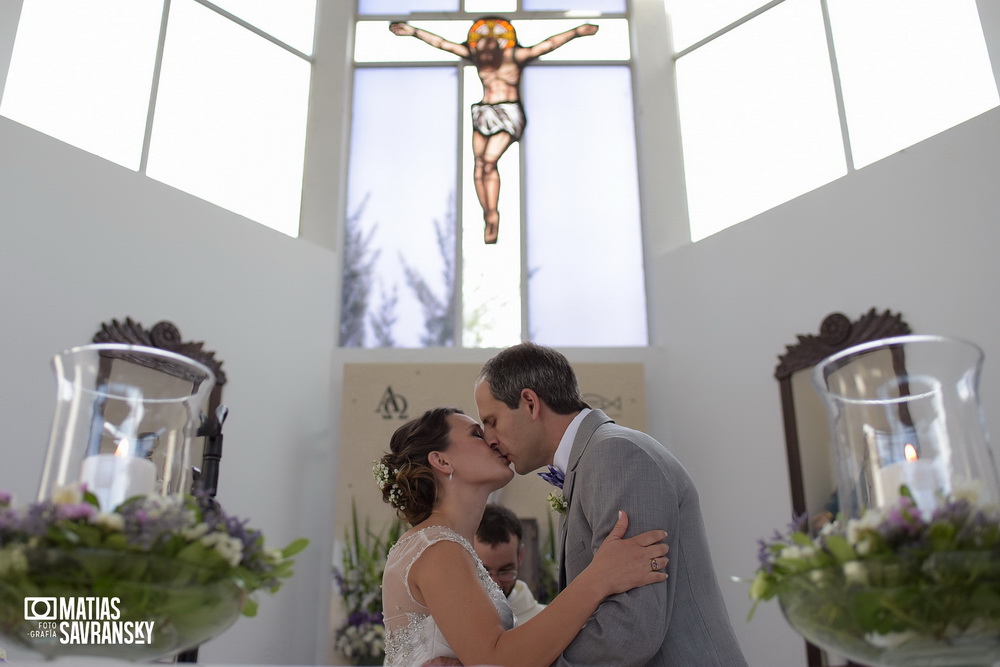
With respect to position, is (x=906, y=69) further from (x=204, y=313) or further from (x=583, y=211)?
(x=204, y=313)

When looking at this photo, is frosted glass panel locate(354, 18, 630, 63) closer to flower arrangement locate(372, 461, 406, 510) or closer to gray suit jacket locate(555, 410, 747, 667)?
flower arrangement locate(372, 461, 406, 510)

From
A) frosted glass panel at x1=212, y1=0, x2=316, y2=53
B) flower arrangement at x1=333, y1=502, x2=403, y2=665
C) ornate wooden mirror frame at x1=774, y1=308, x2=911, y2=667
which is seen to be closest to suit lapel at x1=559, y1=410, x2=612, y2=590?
ornate wooden mirror frame at x1=774, y1=308, x2=911, y2=667

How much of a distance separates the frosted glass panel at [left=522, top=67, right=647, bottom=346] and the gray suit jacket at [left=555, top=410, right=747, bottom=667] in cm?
432

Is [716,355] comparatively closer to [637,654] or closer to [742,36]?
[742,36]

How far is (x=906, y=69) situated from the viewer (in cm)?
575

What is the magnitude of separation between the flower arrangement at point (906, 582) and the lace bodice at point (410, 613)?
1.26m

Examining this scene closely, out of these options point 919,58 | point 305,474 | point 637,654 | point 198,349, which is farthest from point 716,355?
point 637,654

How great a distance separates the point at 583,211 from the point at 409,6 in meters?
2.45

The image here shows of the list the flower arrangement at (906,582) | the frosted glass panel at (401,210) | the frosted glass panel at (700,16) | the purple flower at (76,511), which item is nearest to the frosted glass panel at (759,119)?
the frosted glass panel at (700,16)

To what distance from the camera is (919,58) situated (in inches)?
224

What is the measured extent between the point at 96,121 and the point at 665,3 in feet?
14.7

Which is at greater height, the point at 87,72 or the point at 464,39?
the point at 464,39

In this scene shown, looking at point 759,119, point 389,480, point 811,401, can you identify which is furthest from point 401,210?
point 389,480

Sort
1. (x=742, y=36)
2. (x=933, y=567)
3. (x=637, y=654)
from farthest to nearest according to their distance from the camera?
(x=742, y=36) < (x=637, y=654) < (x=933, y=567)
